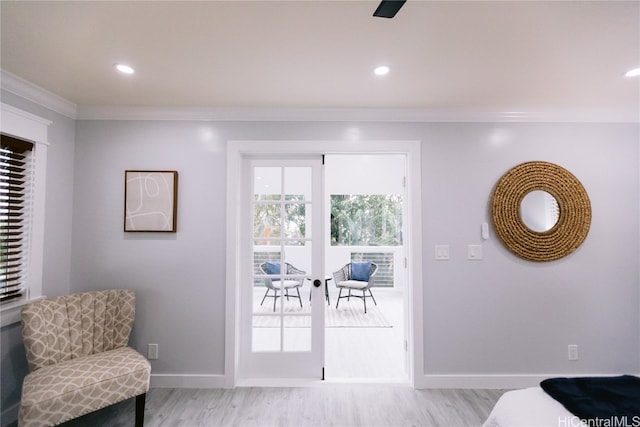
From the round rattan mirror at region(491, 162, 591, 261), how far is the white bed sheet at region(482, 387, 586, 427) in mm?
1425

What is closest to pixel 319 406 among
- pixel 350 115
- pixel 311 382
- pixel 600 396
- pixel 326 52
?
pixel 311 382

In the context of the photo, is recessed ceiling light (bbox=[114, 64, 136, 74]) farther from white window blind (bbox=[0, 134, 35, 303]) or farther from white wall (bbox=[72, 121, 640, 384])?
white window blind (bbox=[0, 134, 35, 303])

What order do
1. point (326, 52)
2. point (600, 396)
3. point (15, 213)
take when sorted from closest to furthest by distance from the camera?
point (600, 396)
point (326, 52)
point (15, 213)

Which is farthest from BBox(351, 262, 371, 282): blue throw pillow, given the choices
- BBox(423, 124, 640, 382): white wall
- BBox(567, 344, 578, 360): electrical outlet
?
BBox(567, 344, 578, 360): electrical outlet

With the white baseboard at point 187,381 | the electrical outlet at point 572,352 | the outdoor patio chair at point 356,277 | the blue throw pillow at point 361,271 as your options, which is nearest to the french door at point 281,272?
the white baseboard at point 187,381

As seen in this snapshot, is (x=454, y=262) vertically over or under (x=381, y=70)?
under

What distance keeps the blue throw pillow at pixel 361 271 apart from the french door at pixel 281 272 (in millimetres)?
2784

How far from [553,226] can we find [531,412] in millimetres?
1854

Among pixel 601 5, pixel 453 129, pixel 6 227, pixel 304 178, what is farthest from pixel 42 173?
pixel 601 5

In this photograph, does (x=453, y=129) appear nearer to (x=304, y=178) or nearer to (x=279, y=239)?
(x=304, y=178)

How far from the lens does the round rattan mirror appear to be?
2713 millimetres

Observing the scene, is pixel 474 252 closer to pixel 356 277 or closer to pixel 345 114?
pixel 345 114

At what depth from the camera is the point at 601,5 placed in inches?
57.8

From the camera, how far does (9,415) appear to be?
215cm
